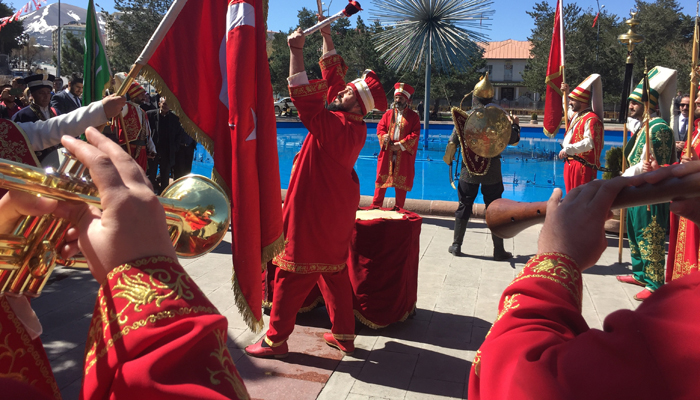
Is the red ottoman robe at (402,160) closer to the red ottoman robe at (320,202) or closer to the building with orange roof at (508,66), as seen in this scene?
the red ottoman robe at (320,202)

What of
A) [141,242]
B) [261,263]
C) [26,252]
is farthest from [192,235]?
[261,263]

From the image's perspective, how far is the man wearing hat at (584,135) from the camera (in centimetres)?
597

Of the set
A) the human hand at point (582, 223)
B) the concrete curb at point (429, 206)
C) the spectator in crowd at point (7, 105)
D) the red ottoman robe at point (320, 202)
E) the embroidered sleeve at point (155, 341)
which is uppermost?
the spectator in crowd at point (7, 105)

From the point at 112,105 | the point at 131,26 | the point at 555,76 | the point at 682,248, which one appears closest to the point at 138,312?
the point at 112,105

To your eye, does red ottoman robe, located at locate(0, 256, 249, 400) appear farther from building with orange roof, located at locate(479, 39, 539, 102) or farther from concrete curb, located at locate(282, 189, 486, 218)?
building with orange roof, located at locate(479, 39, 539, 102)

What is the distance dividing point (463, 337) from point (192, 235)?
314 cm

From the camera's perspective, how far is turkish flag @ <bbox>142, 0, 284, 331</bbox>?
7.96 ft

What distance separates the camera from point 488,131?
6.35m

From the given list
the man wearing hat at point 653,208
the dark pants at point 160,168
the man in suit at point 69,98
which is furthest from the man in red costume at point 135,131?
the man wearing hat at point 653,208

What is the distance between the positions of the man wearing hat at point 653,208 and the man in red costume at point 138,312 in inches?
194

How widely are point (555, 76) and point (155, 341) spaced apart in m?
6.86

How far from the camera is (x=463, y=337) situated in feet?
13.2

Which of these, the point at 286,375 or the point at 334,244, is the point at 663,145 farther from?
the point at 286,375

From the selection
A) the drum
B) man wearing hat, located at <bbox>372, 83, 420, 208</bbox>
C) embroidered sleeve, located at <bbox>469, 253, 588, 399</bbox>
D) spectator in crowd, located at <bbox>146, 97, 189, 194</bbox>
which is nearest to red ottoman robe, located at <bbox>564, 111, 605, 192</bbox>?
man wearing hat, located at <bbox>372, 83, 420, 208</bbox>
